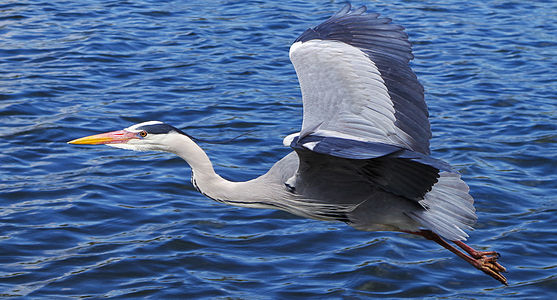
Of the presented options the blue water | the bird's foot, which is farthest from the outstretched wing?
the blue water

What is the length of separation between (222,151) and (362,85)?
12.7 feet

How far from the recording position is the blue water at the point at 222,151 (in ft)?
24.7

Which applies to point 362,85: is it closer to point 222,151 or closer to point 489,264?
point 489,264

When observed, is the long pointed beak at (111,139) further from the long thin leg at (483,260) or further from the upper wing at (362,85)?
the long thin leg at (483,260)

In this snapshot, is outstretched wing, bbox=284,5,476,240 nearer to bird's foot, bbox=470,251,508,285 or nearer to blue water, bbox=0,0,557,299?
bird's foot, bbox=470,251,508,285

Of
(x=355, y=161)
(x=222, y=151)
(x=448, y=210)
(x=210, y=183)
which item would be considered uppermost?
(x=355, y=161)

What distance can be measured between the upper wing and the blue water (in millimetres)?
1747

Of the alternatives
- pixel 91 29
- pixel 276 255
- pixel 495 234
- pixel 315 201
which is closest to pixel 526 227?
pixel 495 234

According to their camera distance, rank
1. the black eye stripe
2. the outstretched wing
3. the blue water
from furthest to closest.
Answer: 1. the blue water
2. the black eye stripe
3. the outstretched wing

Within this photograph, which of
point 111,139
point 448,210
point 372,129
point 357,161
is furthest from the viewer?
point 448,210

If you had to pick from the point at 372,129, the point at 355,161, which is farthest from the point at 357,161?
the point at 372,129

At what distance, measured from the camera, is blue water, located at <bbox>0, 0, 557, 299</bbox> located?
7531mm

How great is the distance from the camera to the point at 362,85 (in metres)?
6.20

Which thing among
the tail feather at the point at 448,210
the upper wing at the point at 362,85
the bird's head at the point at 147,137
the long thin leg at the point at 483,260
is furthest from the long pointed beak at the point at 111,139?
the long thin leg at the point at 483,260
